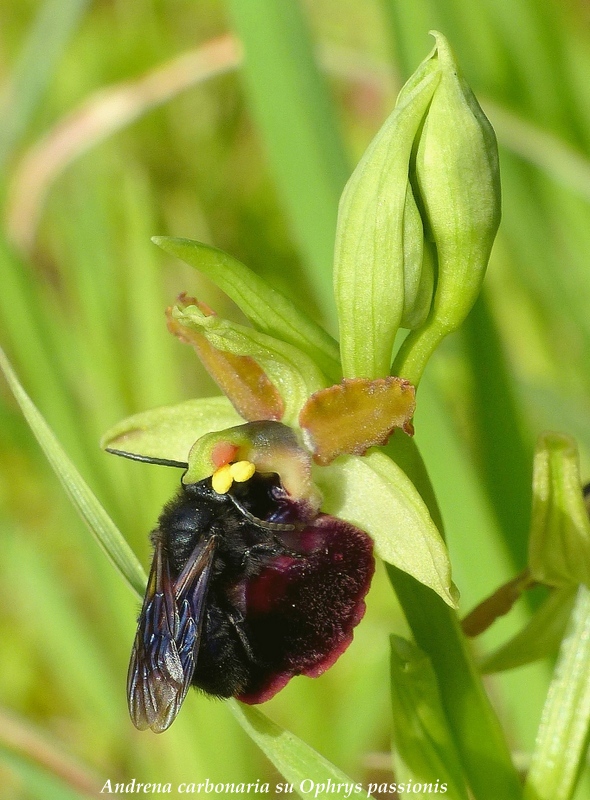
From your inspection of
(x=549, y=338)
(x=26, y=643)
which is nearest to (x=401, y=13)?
(x=549, y=338)

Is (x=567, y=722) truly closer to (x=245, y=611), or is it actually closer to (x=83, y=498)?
(x=245, y=611)

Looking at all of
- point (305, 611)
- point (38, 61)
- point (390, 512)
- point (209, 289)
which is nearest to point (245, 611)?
point (305, 611)

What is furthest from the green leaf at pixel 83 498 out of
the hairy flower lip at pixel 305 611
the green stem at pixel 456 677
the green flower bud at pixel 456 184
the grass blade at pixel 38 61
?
the grass blade at pixel 38 61

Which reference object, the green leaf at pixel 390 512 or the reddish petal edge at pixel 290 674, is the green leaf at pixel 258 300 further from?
the reddish petal edge at pixel 290 674

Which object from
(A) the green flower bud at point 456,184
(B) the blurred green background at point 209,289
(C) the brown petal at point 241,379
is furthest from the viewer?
(B) the blurred green background at point 209,289

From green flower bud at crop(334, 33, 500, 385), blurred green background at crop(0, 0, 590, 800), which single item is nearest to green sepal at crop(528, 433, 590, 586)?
green flower bud at crop(334, 33, 500, 385)
